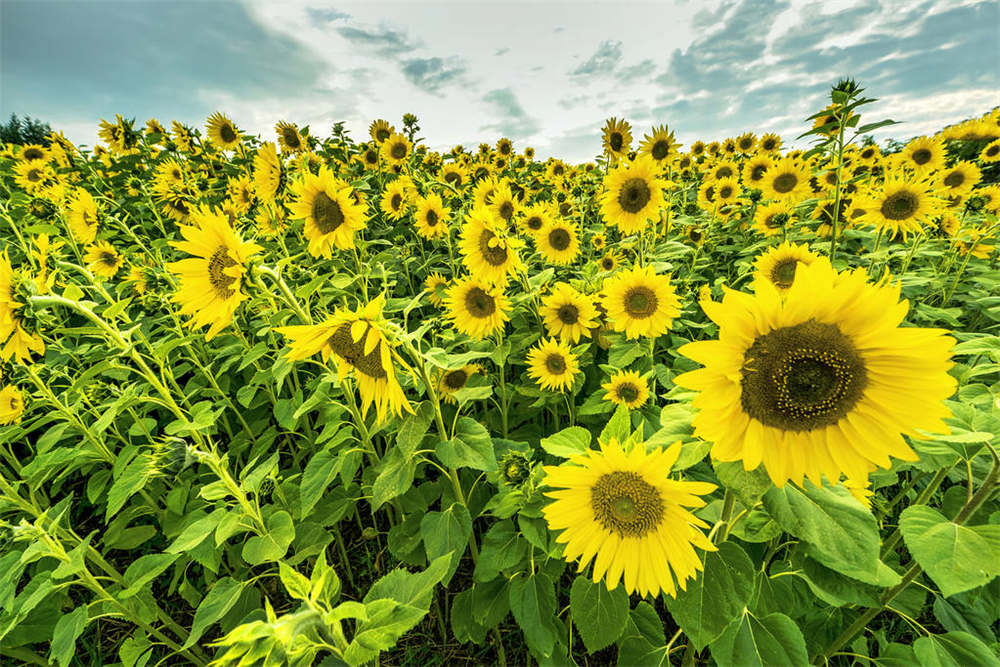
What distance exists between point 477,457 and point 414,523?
2.58ft

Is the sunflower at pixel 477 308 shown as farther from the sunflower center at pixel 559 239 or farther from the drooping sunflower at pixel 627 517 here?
the drooping sunflower at pixel 627 517

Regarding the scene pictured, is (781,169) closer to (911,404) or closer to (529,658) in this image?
(911,404)

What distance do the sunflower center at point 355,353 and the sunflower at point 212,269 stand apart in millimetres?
489

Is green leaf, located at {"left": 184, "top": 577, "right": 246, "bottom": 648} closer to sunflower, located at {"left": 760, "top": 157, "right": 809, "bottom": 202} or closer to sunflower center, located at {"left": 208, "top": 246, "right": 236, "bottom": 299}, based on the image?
sunflower center, located at {"left": 208, "top": 246, "right": 236, "bottom": 299}

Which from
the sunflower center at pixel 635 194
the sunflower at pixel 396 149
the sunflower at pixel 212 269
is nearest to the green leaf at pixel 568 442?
the sunflower at pixel 212 269

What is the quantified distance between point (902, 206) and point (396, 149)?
5.60 m

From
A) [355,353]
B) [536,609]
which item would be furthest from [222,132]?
[536,609]

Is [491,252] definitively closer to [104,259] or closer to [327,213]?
[327,213]

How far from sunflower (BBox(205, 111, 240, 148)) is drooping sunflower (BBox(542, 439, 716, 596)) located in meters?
6.26

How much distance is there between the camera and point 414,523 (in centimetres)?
206

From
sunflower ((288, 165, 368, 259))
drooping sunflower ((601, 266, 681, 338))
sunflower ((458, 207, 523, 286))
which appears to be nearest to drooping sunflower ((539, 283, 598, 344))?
drooping sunflower ((601, 266, 681, 338))

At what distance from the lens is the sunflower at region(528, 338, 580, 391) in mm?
2682

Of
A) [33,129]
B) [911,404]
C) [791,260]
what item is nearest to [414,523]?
[911,404]

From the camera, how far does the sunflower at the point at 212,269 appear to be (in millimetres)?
1708
